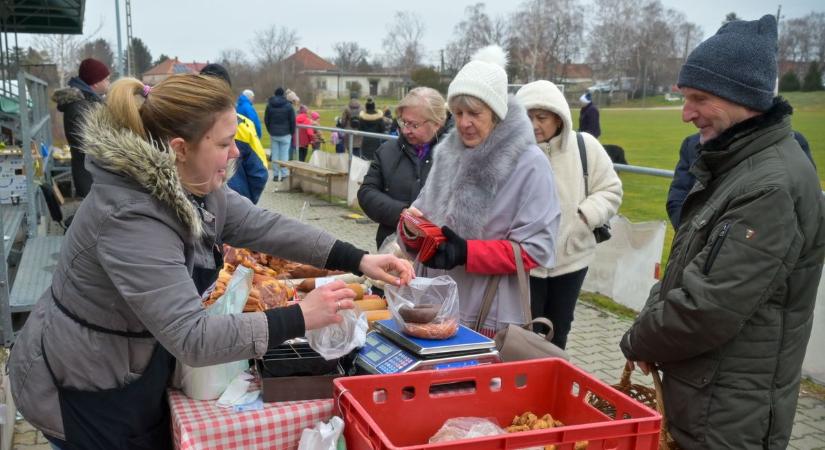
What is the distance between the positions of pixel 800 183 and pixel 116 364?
2008 mm

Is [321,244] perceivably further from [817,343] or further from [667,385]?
[817,343]

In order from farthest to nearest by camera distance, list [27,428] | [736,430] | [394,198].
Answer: [394,198] < [27,428] < [736,430]

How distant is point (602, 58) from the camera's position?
80312 mm

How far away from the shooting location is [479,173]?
278 centimetres

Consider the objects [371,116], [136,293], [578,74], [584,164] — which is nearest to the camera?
[136,293]

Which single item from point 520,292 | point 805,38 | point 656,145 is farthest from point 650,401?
point 805,38

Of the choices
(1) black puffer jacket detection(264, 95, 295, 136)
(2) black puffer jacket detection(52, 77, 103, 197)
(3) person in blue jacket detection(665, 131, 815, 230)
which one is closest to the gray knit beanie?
(3) person in blue jacket detection(665, 131, 815, 230)

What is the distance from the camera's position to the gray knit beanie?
6.93 feet

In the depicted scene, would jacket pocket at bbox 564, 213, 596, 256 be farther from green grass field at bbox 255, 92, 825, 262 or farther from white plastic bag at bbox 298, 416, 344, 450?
white plastic bag at bbox 298, 416, 344, 450

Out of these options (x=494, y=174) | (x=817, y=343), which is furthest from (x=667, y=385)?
(x=817, y=343)

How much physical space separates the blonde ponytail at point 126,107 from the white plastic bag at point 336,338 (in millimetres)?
741

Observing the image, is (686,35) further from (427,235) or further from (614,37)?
(427,235)

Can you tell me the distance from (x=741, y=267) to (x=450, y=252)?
1.04 metres

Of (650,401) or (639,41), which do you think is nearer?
(650,401)
